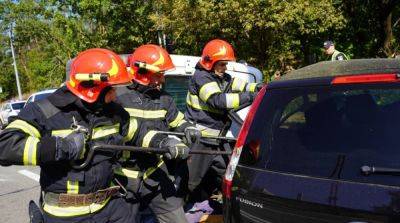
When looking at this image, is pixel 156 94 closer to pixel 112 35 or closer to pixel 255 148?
pixel 255 148

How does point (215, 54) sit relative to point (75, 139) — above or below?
above

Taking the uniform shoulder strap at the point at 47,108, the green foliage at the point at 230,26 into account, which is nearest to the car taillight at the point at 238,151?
the uniform shoulder strap at the point at 47,108

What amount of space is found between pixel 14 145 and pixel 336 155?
1677mm

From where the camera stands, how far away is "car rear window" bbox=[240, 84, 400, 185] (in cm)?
235

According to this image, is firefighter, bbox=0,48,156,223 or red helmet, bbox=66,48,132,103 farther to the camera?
red helmet, bbox=66,48,132,103

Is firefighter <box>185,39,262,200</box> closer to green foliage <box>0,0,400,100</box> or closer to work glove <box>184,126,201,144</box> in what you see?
work glove <box>184,126,201,144</box>

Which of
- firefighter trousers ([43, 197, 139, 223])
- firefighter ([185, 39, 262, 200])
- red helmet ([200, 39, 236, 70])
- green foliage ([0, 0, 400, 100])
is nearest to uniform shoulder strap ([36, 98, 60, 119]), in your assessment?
firefighter trousers ([43, 197, 139, 223])

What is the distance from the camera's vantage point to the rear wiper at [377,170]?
2.25 meters

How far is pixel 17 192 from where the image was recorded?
863 centimetres

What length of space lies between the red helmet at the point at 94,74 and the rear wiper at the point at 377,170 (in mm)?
1614

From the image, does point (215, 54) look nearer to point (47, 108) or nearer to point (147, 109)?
point (147, 109)

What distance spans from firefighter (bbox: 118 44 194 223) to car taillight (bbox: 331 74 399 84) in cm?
167

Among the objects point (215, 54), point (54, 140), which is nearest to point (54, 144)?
point (54, 140)

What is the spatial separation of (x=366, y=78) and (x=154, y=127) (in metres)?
1.98
